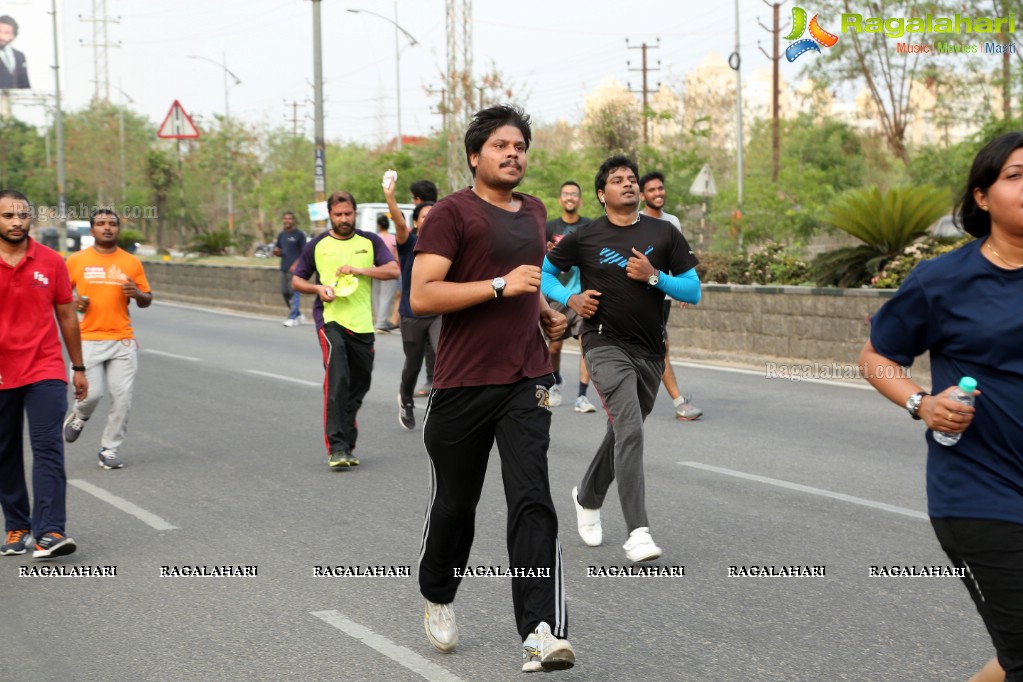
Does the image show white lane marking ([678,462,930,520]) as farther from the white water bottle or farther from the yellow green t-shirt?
the white water bottle

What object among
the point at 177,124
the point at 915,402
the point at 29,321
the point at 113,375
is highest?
the point at 177,124

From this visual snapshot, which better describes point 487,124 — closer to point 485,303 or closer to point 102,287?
point 485,303

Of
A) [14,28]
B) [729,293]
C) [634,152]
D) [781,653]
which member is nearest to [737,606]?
[781,653]

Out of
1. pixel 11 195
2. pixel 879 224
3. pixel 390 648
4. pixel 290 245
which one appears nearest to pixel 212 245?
pixel 290 245

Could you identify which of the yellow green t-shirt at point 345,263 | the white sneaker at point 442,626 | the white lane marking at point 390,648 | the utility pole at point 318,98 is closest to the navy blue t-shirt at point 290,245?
the utility pole at point 318,98

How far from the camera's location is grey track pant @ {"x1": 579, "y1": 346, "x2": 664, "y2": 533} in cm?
678

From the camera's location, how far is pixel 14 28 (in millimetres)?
42594

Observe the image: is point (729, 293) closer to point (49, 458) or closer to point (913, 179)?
point (49, 458)

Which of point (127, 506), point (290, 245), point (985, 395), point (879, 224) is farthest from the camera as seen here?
point (290, 245)

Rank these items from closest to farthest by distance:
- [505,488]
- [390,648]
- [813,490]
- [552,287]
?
1. [505,488]
2. [390,648]
3. [552,287]
4. [813,490]

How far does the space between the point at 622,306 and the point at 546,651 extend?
2680 mm

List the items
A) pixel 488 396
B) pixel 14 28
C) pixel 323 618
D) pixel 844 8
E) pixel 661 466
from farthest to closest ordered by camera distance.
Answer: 1. pixel 14 28
2. pixel 844 8
3. pixel 661 466
4. pixel 323 618
5. pixel 488 396

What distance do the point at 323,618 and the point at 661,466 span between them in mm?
4302

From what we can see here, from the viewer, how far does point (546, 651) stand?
4.65 metres
